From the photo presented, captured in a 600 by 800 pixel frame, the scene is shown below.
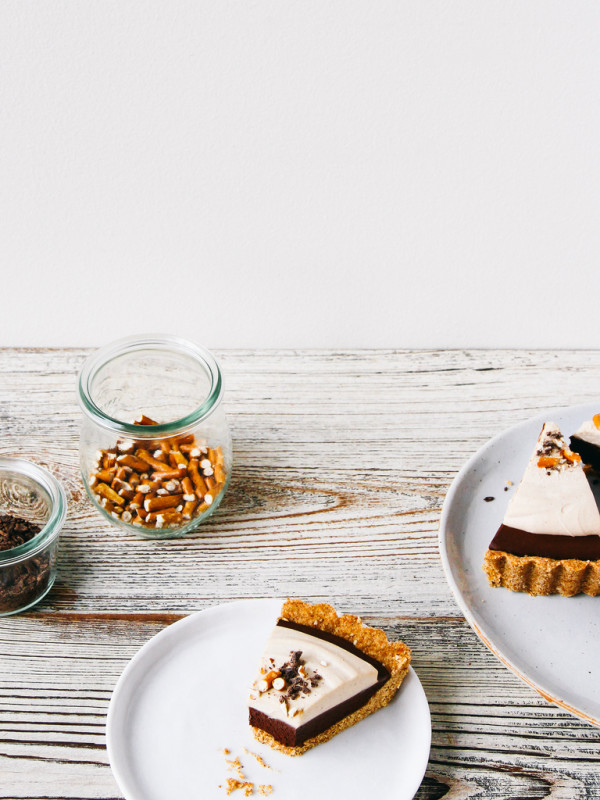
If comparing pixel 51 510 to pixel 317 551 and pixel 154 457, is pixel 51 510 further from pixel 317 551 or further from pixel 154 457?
pixel 317 551

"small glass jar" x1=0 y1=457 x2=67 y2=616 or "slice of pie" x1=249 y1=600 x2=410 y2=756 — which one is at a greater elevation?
"small glass jar" x1=0 y1=457 x2=67 y2=616

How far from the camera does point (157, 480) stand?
4.97ft

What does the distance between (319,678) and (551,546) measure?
0.46 metres

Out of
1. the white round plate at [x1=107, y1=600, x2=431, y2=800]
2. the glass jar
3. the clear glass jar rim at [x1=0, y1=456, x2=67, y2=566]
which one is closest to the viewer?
the white round plate at [x1=107, y1=600, x2=431, y2=800]

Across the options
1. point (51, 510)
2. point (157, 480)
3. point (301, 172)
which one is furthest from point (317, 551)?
point (301, 172)

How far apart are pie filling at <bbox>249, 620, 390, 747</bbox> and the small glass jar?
42 centimetres

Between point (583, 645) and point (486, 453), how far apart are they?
40 centimetres

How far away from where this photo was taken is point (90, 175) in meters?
1.68

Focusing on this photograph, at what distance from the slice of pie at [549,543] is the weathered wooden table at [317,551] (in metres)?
0.14

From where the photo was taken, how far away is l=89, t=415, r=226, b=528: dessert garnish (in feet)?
4.94

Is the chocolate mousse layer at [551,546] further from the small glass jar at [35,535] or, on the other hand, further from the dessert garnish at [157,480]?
the small glass jar at [35,535]

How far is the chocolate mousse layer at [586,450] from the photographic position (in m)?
1.54

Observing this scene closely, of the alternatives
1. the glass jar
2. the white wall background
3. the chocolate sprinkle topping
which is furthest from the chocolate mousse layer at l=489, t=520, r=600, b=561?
the white wall background

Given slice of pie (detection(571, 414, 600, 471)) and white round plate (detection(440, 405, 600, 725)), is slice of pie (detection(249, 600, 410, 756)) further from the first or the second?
slice of pie (detection(571, 414, 600, 471))
